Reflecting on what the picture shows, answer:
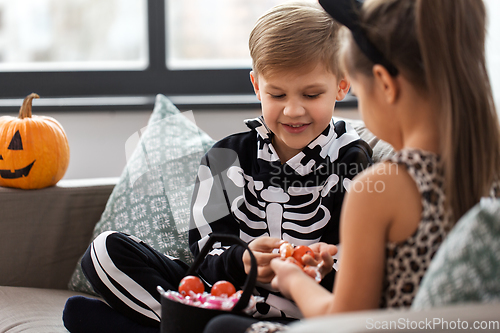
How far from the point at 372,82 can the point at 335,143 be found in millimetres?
433

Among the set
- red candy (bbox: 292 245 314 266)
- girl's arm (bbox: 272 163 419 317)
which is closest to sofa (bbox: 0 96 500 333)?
red candy (bbox: 292 245 314 266)

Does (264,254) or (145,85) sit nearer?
(264,254)

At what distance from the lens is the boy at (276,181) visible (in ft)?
3.69

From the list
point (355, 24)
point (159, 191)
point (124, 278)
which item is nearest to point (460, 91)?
point (355, 24)

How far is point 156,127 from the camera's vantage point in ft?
5.15

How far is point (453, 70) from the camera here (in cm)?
73

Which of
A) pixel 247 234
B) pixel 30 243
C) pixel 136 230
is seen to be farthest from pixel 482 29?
pixel 30 243

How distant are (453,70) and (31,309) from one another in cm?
110

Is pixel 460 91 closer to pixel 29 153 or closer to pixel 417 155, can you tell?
pixel 417 155

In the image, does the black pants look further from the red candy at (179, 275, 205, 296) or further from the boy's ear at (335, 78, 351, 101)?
the boy's ear at (335, 78, 351, 101)

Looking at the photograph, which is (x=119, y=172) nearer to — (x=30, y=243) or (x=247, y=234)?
(x=30, y=243)

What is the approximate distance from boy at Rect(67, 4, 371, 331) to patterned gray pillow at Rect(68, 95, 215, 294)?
14cm

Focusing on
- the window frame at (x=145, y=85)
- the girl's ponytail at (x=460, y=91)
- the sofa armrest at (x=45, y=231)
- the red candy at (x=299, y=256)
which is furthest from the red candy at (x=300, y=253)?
the window frame at (x=145, y=85)

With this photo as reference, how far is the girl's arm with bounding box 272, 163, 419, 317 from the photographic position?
2.34 feet
